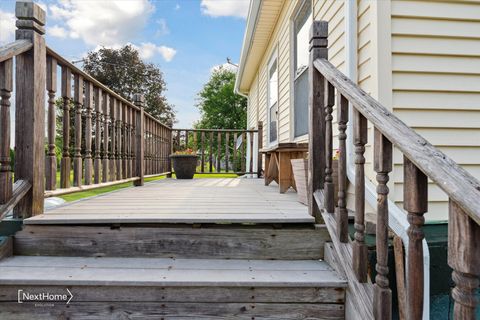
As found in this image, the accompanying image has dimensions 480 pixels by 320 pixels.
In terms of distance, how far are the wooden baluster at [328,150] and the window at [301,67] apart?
6.59ft

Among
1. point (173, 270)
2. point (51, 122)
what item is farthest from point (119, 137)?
point (173, 270)

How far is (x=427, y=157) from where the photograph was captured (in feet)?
2.86

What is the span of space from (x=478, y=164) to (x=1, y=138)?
285cm

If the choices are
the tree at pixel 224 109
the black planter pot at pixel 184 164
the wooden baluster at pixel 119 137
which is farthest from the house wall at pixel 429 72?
the tree at pixel 224 109

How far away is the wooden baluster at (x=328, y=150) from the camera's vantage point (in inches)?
64.1

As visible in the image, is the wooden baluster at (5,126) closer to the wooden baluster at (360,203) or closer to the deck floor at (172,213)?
the deck floor at (172,213)

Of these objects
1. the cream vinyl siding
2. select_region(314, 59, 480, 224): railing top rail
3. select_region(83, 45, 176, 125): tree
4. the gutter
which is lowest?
select_region(314, 59, 480, 224): railing top rail

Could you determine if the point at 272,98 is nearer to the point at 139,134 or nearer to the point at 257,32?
the point at 257,32

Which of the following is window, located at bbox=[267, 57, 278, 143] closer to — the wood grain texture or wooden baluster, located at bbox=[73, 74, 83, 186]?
wooden baluster, located at bbox=[73, 74, 83, 186]

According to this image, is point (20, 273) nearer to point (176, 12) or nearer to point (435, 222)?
point (435, 222)

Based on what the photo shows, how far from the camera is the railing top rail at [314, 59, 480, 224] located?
0.72m

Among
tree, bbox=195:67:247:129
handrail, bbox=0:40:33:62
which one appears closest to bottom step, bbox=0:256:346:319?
handrail, bbox=0:40:33:62

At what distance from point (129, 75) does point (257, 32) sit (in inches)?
535

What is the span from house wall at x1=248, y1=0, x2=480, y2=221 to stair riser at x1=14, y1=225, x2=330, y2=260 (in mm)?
685
